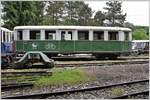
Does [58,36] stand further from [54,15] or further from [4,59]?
[54,15]

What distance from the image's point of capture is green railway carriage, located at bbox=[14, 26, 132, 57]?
25.7 metres

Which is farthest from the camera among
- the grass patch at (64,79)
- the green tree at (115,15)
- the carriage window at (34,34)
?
the green tree at (115,15)

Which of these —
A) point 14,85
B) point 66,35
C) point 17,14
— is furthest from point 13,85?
point 17,14

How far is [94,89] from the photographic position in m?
11.7

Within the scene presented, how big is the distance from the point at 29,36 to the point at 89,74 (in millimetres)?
10841

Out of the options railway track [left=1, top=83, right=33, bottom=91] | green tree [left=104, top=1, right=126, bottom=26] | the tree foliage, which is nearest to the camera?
railway track [left=1, top=83, right=33, bottom=91]

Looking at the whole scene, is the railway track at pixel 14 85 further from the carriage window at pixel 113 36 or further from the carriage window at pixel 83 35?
the carriage window at pixel 113 36

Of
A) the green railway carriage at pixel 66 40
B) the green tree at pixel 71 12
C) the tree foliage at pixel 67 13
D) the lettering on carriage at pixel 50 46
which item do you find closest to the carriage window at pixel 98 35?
the green railway carriage at pixel 66 40

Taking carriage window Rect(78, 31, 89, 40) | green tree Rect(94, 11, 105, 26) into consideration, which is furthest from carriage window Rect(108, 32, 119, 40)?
green tree Rect(94, 11, 105, 26)

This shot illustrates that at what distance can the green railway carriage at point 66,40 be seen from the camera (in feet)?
84.2

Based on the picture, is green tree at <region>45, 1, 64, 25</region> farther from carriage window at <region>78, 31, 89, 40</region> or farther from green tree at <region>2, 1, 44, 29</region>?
carriage window at <region>78, 31, 89, 40</region>

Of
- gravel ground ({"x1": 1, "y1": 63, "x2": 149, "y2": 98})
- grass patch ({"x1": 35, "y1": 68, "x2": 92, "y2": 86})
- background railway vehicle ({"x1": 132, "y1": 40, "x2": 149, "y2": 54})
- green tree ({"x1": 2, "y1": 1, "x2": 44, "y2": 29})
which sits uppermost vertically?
green tree ({"x1": 2, "y1": 1, "x2": 44, "y2": 29})

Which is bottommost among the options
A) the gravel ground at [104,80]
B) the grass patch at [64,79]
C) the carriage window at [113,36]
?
the gravel ground at [104,80]

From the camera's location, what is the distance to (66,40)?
25812mm
